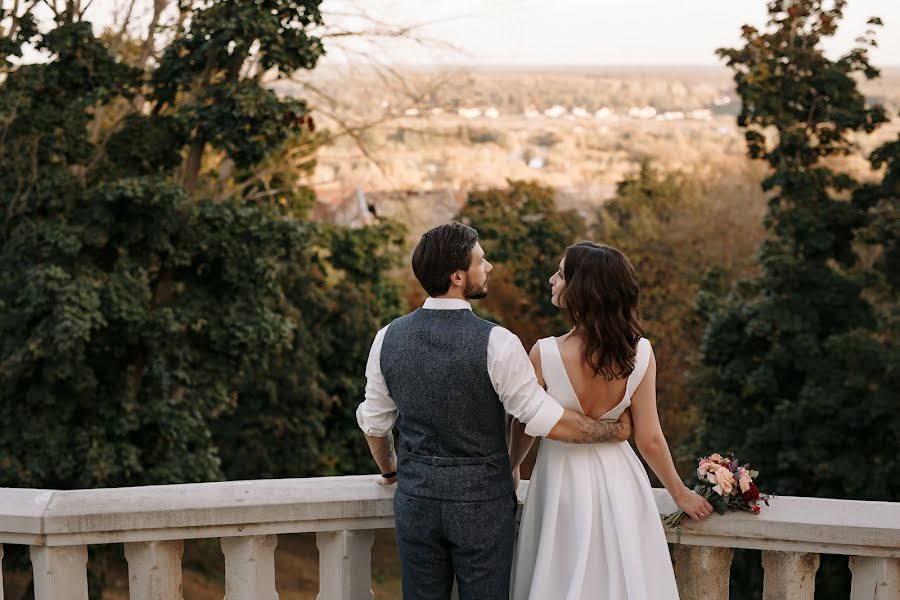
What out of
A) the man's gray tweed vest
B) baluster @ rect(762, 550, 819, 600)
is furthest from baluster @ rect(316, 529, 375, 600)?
baluster @ rect(762, 550, 819, 600)

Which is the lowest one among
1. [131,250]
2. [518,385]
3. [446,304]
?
[131,250]

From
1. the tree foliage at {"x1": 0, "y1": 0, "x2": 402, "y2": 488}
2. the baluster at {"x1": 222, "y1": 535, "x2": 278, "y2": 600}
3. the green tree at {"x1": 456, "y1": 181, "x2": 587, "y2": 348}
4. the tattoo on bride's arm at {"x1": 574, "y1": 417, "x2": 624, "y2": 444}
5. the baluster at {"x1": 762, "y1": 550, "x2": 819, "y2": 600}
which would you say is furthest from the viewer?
the green tree at {"x1": 456, "y1": 181, "x2": 587, "y2": 348}

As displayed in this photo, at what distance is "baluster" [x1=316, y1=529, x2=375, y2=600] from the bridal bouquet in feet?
3.10

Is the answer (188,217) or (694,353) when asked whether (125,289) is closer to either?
(188,217)

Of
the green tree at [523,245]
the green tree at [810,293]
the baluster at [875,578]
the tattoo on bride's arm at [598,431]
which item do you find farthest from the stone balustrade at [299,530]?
the green tree at [523,245]

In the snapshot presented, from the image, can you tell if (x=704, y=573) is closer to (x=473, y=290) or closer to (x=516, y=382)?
(x=516, y=382)

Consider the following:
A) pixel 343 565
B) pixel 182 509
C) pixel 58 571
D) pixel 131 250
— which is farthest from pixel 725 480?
pixel 131 250

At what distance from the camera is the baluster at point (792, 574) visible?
3.20m

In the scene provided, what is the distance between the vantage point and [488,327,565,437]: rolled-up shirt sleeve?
2.96 meters

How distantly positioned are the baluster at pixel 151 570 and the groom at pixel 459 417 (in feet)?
2.42

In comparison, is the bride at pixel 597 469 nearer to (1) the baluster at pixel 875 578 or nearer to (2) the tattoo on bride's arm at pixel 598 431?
(2) the tattoo on bride's arm at pixel 598 431

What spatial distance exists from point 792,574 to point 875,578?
0.76 feet

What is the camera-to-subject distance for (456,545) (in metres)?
3.06

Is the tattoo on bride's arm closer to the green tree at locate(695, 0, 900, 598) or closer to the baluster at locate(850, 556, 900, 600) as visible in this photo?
the baluster at locate(850, 556, 900, 600)
